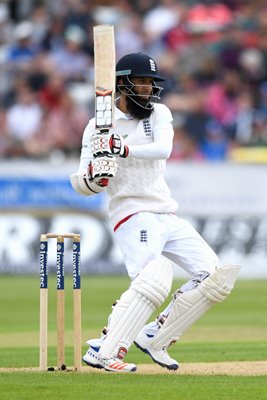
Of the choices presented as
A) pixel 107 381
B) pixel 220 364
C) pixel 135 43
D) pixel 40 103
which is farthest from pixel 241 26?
pixel 107 381

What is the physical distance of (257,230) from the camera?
1639 centimetres

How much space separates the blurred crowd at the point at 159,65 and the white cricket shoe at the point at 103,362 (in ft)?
32.7

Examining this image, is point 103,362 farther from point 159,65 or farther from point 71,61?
point 71,61

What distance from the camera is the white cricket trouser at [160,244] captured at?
7332 millimetres

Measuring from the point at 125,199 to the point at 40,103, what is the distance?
10618mm

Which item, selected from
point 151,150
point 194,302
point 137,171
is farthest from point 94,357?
point 151,150

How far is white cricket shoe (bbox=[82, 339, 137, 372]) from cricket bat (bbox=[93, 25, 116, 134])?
1.39 m

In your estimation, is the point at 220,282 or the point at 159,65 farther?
the point at 159,65

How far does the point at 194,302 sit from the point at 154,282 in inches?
18.0

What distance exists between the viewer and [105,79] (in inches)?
280

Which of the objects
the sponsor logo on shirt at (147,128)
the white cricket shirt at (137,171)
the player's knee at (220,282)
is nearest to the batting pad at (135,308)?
the player's knee at (220,282)

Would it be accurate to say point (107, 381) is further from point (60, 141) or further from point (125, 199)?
point (60, 141)

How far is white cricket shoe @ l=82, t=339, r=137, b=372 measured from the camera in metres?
7.20

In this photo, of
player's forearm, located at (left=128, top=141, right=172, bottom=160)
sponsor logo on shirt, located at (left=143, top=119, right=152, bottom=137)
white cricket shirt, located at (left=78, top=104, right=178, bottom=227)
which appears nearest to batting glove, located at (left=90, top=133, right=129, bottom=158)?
player's forearm, located at (left=128, top=141, right=172, bottom=160)
